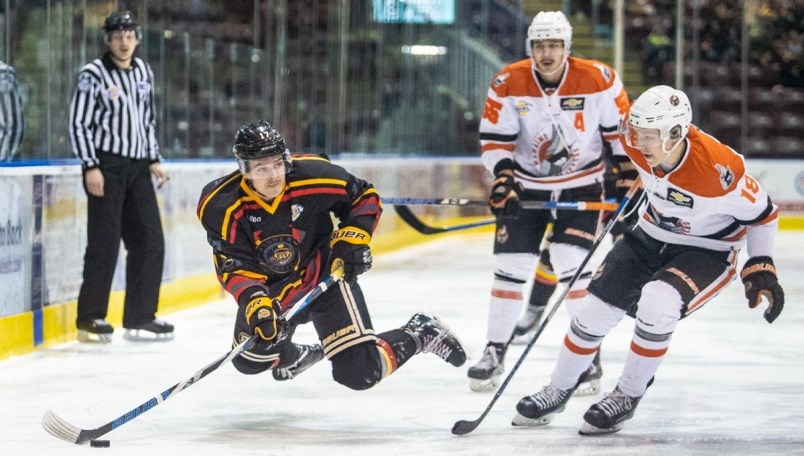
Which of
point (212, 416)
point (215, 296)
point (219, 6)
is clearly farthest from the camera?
point (219, 6)

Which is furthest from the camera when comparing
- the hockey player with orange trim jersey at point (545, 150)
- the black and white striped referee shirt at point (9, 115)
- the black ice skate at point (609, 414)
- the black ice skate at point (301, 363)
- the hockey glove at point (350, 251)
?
the black and white striped referee shirt at point (9, 115)

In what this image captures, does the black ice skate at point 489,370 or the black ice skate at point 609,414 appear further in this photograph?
the black ice skate at point 489,370

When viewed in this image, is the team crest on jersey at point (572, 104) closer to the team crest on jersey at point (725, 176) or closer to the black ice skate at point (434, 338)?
the black ice skate at point (434, 338)

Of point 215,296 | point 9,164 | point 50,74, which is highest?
point 50,74

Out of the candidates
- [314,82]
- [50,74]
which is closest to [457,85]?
[314,82]

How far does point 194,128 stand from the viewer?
7297 mm

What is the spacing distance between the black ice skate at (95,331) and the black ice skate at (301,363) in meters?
1.34

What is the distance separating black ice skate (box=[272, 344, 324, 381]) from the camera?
13.3 feet

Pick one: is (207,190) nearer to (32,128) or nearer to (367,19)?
(32,128)

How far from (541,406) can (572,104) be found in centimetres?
119

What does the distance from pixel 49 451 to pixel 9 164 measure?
1.97 meters

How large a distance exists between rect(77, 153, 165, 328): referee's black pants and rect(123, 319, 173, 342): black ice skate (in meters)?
0.02

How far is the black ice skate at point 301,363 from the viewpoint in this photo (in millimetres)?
4051

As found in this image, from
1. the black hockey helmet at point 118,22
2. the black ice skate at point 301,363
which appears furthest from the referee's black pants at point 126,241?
the black ice skate at point 301,363
